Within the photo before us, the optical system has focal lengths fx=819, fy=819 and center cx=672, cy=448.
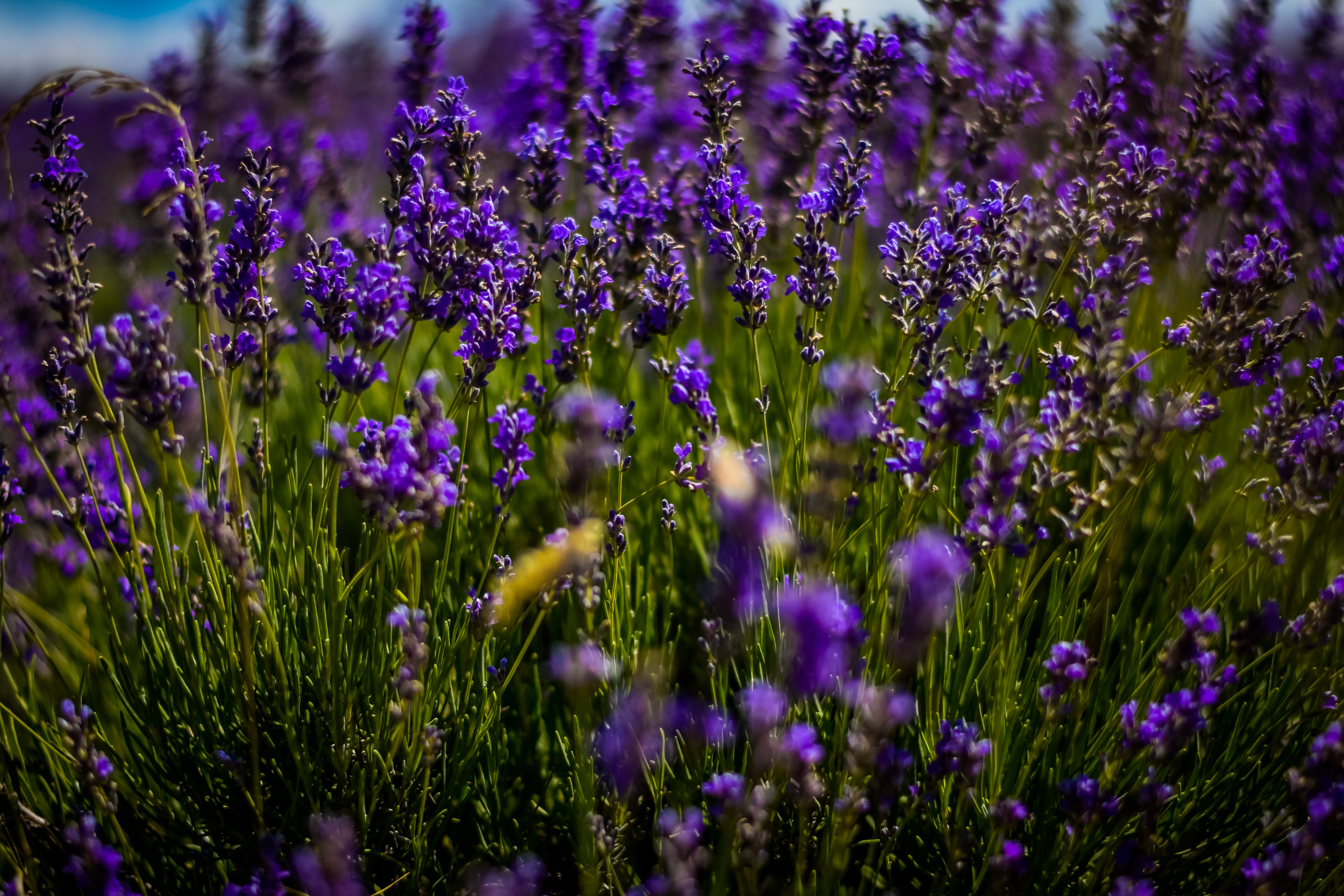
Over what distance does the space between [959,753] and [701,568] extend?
1.25 metres

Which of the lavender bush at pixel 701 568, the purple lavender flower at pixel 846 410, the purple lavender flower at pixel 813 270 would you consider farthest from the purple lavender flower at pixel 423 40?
the purple lavender flower at pixel 846 410

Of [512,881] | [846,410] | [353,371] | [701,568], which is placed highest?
[846,410]

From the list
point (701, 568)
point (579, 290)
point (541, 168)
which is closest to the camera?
point (579, 290)

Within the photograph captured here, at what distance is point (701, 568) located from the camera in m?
2.70

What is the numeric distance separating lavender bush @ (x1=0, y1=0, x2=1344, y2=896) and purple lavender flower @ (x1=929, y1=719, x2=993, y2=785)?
0.01m

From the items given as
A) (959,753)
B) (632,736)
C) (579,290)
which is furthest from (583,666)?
(579,290)

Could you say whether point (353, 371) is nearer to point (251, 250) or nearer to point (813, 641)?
point (251, 250)

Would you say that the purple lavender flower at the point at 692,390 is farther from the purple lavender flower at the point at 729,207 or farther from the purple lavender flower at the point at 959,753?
the purple lavender flower at the point at 959,753

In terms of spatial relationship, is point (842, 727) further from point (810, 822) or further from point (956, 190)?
point (956, 190)

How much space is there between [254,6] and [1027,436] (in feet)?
16.9

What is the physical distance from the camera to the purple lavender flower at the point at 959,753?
1.50 m

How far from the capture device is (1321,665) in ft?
5.94

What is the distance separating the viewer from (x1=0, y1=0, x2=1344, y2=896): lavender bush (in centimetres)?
148

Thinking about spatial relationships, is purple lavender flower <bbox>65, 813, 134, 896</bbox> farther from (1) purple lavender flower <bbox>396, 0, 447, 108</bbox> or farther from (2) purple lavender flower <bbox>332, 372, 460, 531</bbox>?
(1) purple lavender flower <bbox>396, 0, 447, 108</bbox>
